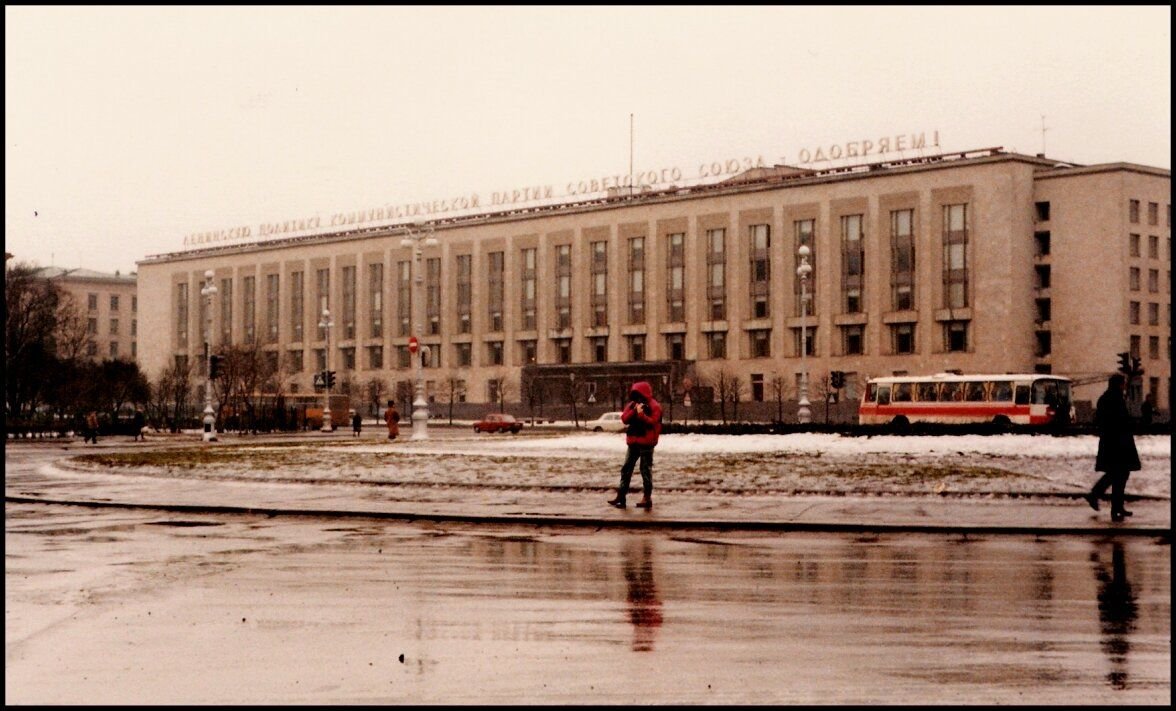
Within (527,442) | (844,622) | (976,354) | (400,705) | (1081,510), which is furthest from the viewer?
(976,354)

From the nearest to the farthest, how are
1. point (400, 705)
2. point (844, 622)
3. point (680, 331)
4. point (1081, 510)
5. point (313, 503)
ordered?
point (400, 705)
point (844, 622)
point (1081, 510)
point (313, 503)
point (680, 331)

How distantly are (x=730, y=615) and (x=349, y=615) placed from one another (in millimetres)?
2928

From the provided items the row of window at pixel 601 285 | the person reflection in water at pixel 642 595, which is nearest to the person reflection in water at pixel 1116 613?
the person reflection in water at pixel 642 595

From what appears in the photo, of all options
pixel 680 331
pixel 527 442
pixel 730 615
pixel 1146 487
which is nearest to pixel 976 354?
pixel 680 331

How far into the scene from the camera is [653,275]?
124m

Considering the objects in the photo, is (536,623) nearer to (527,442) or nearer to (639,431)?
(639,431)

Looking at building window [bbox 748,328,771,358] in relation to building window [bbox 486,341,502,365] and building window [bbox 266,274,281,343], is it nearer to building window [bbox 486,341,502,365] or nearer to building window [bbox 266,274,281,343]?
building window [bbox 486,341,502,365]

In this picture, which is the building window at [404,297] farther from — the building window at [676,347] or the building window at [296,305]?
the building window at [676,347]

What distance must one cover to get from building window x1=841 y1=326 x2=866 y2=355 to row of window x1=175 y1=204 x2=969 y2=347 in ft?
4.56

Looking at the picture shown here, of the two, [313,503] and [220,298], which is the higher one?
[220,298]

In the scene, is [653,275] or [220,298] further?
[220,298]

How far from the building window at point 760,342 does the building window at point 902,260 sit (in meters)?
10.9

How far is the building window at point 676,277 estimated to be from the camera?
12188 cm

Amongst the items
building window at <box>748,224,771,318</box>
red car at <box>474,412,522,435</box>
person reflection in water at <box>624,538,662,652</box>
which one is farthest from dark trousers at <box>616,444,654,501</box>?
building window at <box>748,224,771,318</box>
